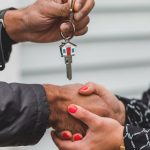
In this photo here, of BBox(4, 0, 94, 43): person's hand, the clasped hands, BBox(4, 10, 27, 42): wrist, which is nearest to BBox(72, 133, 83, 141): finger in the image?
the clasped hands

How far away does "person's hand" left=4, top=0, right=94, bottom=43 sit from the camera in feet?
7.16

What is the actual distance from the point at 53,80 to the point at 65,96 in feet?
4.28

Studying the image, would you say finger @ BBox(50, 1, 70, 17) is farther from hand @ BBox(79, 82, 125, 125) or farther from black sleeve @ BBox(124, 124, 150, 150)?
black sleeve @ BBox(124, 124, 150, 150)

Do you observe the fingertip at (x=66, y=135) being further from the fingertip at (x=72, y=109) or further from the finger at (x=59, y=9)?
the finger at (x=59, y=9)

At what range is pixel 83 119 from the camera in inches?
85.0

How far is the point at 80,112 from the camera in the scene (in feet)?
7.07

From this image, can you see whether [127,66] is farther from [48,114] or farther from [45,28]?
[48,114]

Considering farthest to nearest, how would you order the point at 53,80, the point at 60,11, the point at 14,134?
1. the point at 53,80
2. the point at 60,11
3. the point at 14,134

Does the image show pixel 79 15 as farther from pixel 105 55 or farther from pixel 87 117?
pixel 105 55

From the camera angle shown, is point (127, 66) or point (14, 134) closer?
point (14, 134)

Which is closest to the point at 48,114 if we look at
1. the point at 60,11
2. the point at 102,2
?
the point at 60,11

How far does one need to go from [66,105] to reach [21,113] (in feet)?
0.80

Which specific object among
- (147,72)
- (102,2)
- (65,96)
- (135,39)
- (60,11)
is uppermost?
(60,11)

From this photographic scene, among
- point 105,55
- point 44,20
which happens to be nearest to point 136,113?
point 44,20
